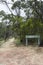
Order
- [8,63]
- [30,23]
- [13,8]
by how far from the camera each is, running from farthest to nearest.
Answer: [13,8] → [30,23] → [8,63]

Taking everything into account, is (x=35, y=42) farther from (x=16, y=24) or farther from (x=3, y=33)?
(x=3, y=33)

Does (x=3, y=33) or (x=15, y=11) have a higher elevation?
(x=15, y=11)

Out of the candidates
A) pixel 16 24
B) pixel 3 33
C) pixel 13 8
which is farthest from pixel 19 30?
pixel 3 33

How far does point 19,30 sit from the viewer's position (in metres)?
13.7

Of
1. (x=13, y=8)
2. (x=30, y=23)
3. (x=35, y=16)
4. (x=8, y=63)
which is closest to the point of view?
(x=8, y=63)

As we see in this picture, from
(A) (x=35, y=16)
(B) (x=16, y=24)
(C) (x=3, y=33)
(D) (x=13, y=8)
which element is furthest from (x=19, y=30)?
(C) (x=3, y=33)

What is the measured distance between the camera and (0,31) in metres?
19.4

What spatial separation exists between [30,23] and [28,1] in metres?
2.18

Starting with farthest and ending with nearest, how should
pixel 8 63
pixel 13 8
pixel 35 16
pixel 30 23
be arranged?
1. pixel 13 8
2. pixel 35 16
3. pixel 30 23
4. pixel 8 63

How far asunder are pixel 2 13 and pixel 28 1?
2.75 meters


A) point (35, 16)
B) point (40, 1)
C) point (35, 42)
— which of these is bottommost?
point (35, 42)

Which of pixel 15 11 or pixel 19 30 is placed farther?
pixel 15 11

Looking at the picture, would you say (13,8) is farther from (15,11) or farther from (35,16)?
(35,16)

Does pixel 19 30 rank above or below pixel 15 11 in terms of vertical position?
below
